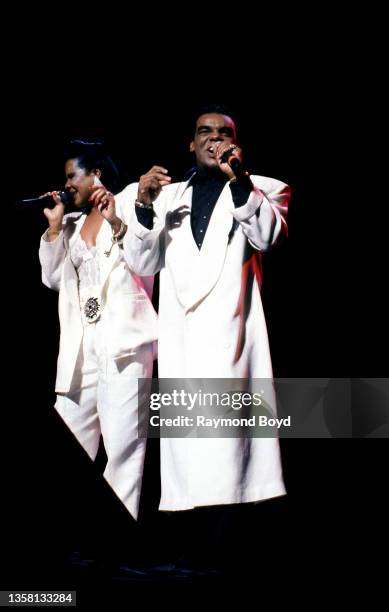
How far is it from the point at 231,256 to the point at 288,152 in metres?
0.80

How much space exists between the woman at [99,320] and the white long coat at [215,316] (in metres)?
0.19

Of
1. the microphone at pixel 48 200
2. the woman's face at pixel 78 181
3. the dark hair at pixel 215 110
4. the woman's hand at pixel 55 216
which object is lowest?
the woman's hand at pixel 55 216

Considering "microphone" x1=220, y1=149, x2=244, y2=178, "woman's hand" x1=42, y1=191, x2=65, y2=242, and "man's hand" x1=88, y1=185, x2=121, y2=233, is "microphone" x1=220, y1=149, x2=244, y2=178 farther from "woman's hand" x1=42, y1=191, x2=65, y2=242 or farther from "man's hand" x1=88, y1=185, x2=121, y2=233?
"woman's hand" x1=42, y1=191, x2=65, y2=242

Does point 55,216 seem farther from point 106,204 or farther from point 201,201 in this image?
point 201,201

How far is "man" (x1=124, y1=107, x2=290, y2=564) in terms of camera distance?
270cm

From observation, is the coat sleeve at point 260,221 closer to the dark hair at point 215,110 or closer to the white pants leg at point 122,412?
the dark hair at point 215,110

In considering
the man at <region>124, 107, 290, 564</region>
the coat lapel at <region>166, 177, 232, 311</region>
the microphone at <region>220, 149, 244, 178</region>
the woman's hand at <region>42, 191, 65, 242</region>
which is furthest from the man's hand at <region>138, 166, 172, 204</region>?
the woman's hand at <region>42, 191, 65, 242</region>

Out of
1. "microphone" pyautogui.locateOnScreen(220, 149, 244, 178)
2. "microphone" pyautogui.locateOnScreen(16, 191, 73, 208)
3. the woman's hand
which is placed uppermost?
"microphone" pyautogui.locateOnScreen(16, 191, 73, 208)

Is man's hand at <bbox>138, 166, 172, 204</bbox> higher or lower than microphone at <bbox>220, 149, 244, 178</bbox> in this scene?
higher

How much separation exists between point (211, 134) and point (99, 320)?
2.72ft

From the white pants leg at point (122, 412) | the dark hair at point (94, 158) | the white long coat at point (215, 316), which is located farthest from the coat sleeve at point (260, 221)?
the dark hair at point (94, 158)

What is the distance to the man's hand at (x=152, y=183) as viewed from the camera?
9.31 ft

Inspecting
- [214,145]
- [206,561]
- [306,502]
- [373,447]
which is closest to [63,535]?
[206,561]

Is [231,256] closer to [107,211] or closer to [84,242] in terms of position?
[107,211]
